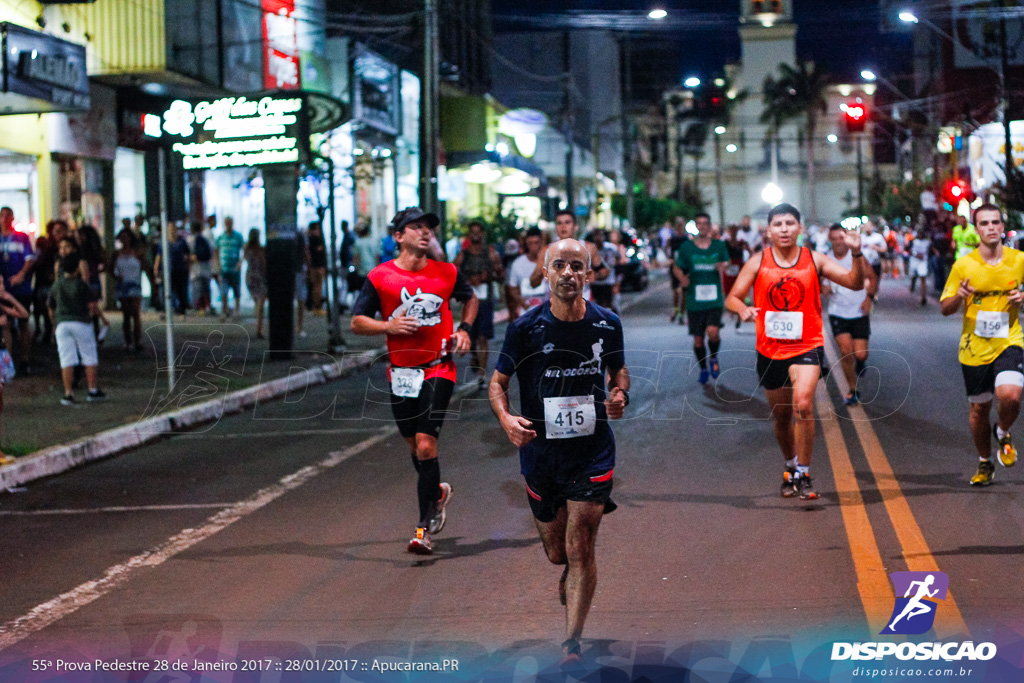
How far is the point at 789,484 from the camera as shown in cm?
876

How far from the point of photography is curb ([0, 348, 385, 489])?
35.6 ft

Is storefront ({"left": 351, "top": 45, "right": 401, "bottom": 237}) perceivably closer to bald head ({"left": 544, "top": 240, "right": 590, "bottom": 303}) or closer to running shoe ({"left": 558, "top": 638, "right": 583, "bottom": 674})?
bald head ({"left": 544, "top": 240, "right": 590, "bottom": 303})

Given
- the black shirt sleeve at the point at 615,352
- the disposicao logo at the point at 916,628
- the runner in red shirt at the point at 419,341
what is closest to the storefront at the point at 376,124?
the runner in red shirt at the point at 419,341

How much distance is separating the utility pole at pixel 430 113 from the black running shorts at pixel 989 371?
1342 centimetres

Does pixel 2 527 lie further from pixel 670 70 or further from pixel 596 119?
pixel 670 70

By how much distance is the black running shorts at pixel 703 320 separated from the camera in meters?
15.7

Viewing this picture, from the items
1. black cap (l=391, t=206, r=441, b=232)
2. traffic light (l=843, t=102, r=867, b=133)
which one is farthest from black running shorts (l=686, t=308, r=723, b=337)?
traffic light (l=843, t=102, r=867, b=133)

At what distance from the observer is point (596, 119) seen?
269 feet

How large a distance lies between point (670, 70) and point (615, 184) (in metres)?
50.2

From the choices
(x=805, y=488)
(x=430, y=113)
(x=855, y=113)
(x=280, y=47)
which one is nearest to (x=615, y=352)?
(x=805, y=488)

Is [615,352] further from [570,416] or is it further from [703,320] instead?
[703,320]

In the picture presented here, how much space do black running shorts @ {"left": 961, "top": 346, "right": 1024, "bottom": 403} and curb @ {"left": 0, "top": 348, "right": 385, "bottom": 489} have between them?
24.0 ft

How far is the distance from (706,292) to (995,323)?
23.4 feet

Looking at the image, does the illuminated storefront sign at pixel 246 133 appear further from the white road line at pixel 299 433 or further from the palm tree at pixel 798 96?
the palm tree at pixel 798 96
